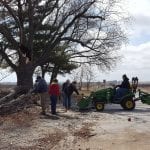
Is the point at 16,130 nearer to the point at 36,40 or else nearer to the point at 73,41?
the point at 73,41

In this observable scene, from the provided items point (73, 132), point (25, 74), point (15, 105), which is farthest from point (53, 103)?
point (25, 74)

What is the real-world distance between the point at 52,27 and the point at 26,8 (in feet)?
13.0

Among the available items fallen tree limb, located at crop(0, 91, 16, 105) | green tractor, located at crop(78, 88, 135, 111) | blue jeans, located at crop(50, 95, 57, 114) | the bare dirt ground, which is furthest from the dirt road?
green tractor, located at crop(78, 88, 135, 111)

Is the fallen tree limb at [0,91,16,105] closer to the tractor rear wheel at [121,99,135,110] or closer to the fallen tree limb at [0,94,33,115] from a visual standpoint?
the fallen tree limb at [0,94,33,115]

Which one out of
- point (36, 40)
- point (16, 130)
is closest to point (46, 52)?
point (36, 40)

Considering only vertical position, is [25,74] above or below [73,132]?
above

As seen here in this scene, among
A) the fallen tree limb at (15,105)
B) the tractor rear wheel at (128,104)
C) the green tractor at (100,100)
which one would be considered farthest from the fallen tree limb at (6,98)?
the tractor rear wheel at (128,104)

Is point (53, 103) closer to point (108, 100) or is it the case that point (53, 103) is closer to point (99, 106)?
point (99, 106)

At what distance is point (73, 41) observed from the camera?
1778 inches

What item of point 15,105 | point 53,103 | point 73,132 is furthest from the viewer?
point 53,103

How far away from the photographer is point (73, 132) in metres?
18.4

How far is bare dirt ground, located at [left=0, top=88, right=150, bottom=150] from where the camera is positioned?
49.7ft

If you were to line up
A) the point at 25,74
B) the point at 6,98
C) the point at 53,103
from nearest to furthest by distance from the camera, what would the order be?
the point at 53,103 → the point at 6,98 → the point at 25,74

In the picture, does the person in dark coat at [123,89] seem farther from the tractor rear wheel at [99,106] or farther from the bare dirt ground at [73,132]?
the bare dirt ground at [73,132]
